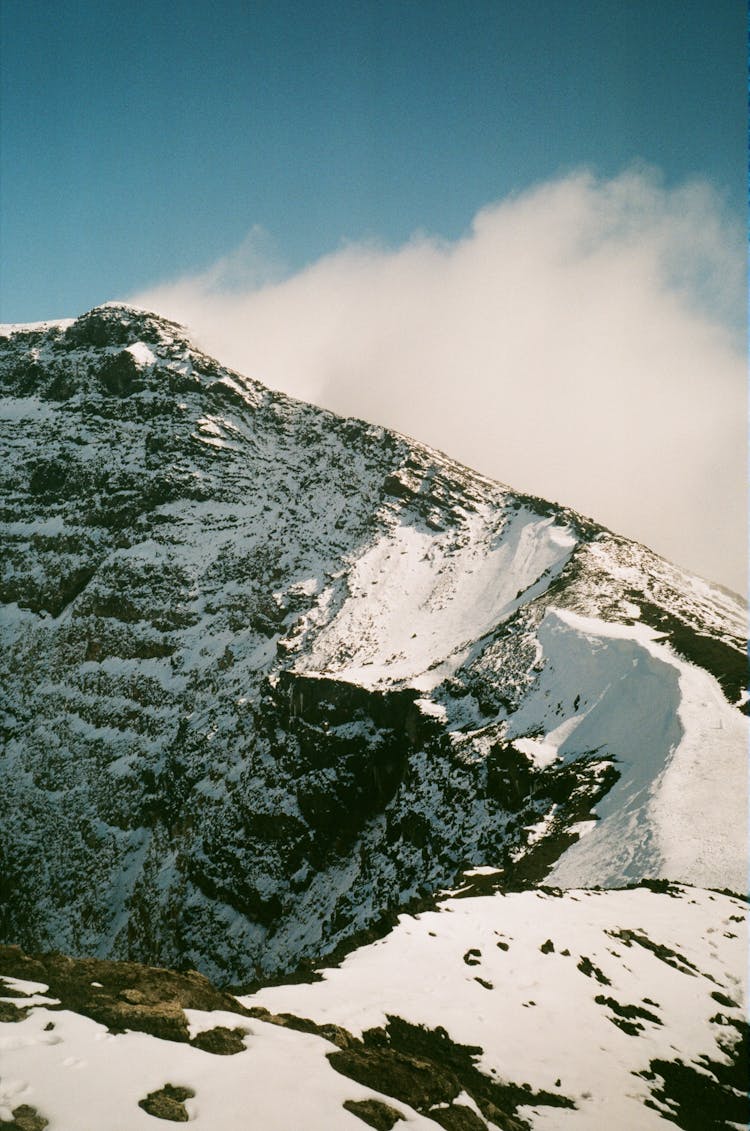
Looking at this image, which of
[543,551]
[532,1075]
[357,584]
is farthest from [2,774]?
[532,1075]

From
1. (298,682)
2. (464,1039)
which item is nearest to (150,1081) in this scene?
(464,1039)

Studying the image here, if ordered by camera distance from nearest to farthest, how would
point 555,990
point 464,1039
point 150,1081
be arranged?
point 150,1081
point 464,1039
point 555,990

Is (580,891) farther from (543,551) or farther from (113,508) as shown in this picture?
(113,508)

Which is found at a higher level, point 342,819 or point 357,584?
point 357,584

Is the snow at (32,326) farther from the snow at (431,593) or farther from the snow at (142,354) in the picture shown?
the snow at (431,593)

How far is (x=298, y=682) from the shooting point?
5847 cm

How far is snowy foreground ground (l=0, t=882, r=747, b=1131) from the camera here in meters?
6.36

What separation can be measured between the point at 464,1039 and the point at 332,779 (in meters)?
43.0

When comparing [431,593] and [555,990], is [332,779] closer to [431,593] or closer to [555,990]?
[431,593]

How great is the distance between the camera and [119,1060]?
6.62 metres

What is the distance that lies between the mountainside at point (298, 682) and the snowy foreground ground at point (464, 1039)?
11.2ft

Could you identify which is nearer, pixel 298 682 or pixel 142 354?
pixel 298 682

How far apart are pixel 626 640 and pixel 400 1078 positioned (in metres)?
36.4

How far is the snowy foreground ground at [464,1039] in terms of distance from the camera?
6355 millimetres
